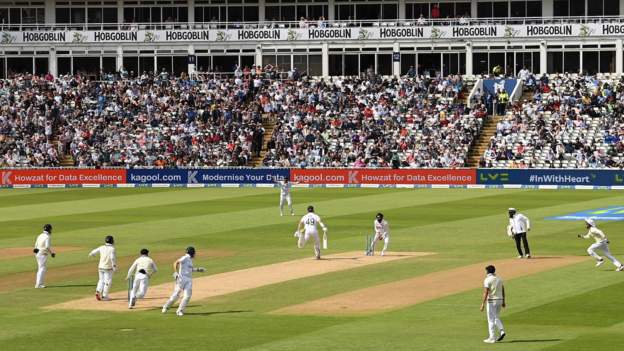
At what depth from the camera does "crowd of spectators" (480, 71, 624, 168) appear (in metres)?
74.6

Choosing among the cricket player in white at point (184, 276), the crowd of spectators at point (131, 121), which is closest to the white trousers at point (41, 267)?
the cricket player in white at point (184, 276)

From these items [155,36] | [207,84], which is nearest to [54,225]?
[207,84]

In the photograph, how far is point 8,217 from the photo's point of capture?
190ft

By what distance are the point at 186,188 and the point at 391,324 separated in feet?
162

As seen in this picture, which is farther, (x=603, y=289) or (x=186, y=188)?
(x=186, y=188)

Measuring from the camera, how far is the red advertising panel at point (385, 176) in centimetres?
7475

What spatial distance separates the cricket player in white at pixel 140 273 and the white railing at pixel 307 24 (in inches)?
2457

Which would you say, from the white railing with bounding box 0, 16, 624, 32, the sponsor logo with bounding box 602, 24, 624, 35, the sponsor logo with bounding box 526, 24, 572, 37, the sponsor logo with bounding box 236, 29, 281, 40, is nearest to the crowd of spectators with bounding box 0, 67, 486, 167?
the sponsor logo with bounding box 236, 29, 281, 40

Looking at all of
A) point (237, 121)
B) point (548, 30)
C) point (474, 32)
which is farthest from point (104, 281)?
point (548, 30)

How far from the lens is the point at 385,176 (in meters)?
75.5

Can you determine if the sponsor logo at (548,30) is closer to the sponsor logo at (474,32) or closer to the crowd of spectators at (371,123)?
the sponsor logo at (474,32)

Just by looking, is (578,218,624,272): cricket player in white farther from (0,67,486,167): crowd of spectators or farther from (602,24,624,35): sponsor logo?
(602,24,624,35): sponsor logo

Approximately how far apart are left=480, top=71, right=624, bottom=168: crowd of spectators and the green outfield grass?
4.62 meters

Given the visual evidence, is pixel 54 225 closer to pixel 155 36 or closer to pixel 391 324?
pixel 391 324
